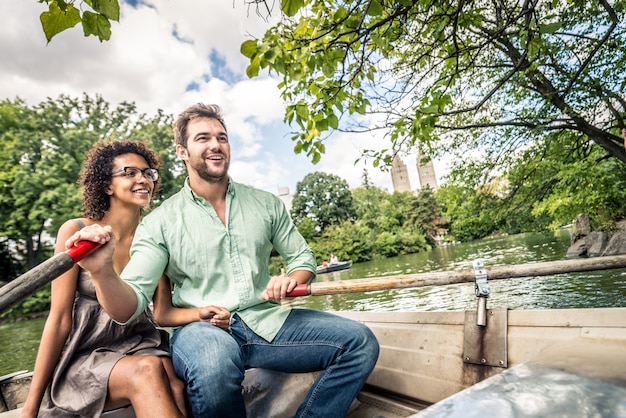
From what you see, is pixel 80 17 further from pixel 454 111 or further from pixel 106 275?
pixel 454 111

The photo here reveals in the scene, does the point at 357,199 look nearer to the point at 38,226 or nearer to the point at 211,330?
A: the point at 38,226

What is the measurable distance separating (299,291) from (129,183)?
1.32 metres

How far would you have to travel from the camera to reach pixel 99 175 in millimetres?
2441

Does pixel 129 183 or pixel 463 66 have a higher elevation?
pixel 463 66

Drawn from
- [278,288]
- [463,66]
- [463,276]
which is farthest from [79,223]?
[463,66]

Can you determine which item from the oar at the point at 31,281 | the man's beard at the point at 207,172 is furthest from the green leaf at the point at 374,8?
the oar at the point at 31,281

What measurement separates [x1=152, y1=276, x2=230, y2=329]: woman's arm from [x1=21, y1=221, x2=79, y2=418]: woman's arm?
40cm

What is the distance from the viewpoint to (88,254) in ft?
4.69

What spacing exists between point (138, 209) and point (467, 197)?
917cm

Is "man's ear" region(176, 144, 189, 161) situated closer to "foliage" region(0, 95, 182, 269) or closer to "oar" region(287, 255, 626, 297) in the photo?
"oar" region(287, 255, 626, 297)

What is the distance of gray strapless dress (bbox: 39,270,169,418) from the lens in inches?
69.2

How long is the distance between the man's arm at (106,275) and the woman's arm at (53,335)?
1.42 feet

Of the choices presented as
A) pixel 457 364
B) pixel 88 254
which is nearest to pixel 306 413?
pixel 457 364

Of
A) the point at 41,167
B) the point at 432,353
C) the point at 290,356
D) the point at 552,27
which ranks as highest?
the point at 41,167
